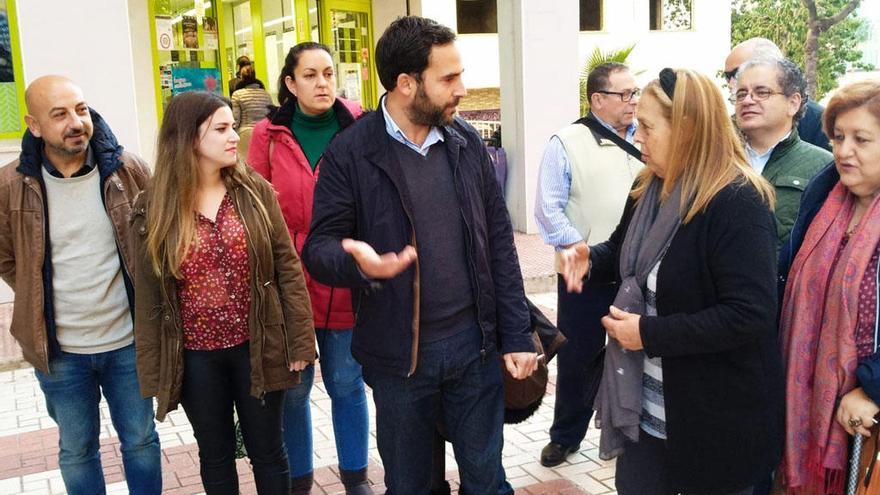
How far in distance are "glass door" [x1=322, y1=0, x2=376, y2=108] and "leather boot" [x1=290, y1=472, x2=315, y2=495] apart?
8315 mm

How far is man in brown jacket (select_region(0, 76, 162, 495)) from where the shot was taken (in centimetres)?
312

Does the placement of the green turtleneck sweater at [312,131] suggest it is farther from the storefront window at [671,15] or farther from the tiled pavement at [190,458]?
the storefront window at [671,15]

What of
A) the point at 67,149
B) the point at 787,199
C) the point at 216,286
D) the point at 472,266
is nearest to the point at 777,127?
the point at 787,199

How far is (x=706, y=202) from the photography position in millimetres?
2336

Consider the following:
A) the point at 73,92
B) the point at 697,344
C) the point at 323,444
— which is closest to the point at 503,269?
the point at 697,344

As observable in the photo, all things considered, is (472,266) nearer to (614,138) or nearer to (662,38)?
(614,138)

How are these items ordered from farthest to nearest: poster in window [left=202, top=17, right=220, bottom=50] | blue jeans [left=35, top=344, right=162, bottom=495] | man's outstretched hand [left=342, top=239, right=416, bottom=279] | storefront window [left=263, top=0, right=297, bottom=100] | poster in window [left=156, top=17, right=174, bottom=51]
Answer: storefront window [left=263, top=0, right=297, bottom=100] → poster in window [left=202, top=17, right=220, bottom=50] → poster in window [left=156, top=17, right=174, bottom=51] → blue jeans [left=35, top=344, right=162, bottom=495] → man's outstretched hand [left=342, top=239, right=416, bottom=279]

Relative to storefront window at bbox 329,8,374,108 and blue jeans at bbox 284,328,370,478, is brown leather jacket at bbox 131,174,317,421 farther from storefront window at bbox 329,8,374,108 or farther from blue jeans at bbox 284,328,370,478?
storefront window at bbox 329,8,374,108

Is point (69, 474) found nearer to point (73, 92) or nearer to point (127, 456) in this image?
point (127, 456)

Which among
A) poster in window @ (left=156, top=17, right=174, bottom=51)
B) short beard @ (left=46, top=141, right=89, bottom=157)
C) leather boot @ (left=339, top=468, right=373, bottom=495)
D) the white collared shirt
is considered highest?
poster in window @ (left=156, top=17, right=174, bottom=51)

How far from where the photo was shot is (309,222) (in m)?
3.72

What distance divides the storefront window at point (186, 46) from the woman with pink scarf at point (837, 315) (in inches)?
324

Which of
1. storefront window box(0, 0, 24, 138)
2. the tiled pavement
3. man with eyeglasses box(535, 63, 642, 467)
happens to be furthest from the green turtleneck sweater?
storefront window box(0, 0, 24, 138)

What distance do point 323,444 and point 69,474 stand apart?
1.57 metres
